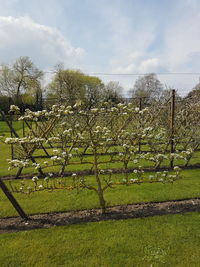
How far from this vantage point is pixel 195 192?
391 centimetres

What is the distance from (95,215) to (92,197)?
63cm

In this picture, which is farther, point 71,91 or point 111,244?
point 71,91

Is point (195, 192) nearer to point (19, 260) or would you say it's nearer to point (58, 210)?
point (58, 210)

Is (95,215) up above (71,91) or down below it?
below

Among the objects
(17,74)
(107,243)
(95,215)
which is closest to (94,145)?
(95,215)

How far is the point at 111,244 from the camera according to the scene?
8.13ft

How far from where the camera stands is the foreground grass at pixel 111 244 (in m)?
2.21

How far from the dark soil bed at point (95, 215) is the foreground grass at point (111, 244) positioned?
0.16 meters

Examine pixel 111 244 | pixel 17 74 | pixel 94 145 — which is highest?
pixel 17 74

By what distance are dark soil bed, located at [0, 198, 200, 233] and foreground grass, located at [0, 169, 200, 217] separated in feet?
0.44

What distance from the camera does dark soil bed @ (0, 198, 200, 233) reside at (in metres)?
2.96

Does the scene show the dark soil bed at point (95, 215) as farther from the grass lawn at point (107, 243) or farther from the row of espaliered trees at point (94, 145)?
the row of espaliered trees at point (94, 145)

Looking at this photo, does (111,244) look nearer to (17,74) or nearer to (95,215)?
(95,215)

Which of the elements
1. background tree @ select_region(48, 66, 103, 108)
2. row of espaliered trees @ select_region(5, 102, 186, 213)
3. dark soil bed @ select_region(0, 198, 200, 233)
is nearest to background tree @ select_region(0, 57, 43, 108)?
background tree @ select_region(48, 66, 103, 108)
